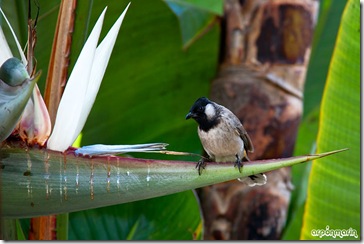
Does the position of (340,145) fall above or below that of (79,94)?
below

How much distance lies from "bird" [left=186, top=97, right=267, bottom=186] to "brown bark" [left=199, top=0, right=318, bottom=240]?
198mm

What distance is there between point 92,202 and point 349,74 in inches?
20.2

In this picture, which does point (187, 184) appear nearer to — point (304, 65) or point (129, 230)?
point (129, 230)

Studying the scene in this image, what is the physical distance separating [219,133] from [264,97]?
24 centimetres

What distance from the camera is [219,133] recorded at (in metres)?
1.04

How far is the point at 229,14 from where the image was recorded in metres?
1.29

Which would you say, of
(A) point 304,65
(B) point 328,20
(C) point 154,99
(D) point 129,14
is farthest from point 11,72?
(B) point 328,20

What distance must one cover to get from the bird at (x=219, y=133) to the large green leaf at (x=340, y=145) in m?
0.10

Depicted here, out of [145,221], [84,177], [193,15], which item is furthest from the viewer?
[193,15]

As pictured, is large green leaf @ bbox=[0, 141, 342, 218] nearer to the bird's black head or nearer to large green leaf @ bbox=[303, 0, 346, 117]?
the bird's black head

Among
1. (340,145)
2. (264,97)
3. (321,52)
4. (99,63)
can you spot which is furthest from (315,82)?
(99,63)

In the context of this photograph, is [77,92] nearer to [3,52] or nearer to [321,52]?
[3,52]

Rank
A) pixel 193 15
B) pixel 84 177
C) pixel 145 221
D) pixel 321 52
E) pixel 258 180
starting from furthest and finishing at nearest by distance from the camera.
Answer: pixel 321 52
pixel 193 15
pixel 145 221
pixel 258 180
pixel 84 177

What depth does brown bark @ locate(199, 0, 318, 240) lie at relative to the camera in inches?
49.4
